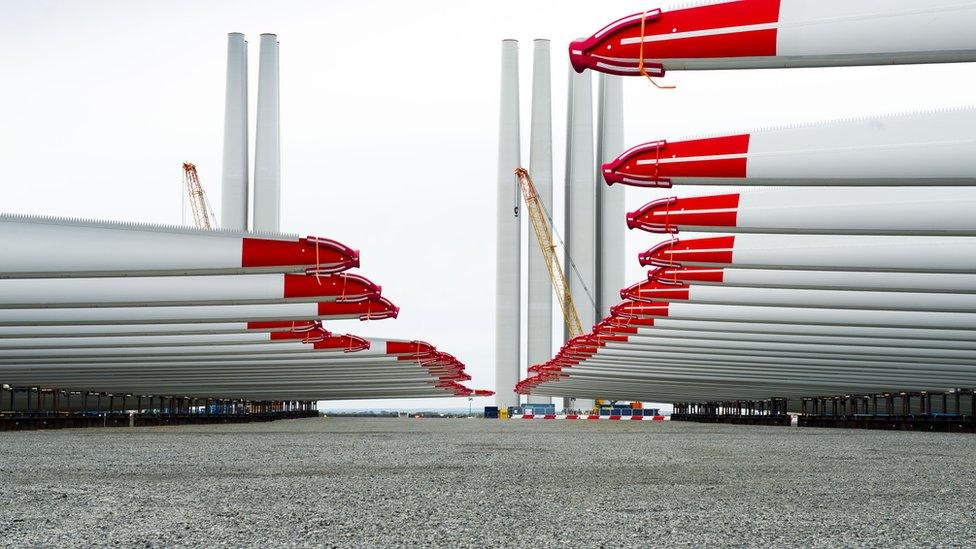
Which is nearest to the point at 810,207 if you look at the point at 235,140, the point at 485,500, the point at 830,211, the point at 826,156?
the point at 830,211

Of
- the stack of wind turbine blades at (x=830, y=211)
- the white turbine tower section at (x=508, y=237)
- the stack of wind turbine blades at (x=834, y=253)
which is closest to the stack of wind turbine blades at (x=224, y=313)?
the stack of wind turbine blades at (x=834, y=253)

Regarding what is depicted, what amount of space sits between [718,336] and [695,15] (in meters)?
24.0

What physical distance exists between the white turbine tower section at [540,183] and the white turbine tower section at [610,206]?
438 centimetres

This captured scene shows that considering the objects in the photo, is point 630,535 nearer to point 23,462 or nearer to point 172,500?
point 172,500

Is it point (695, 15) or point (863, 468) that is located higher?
point (695, 15)

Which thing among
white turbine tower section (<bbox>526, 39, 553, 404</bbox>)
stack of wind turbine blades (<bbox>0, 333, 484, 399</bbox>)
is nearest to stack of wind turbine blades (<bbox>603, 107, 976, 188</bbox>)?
stack of wind turbine blades (<bbox>0, 333, 484, 399</bbox>)

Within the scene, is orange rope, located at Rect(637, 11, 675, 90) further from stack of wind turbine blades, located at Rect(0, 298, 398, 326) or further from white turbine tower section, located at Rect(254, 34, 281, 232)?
white turbine tower section, located at Rect(254, 34, 281, 232)

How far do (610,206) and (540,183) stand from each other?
5982mm

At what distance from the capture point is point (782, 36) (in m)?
10.9

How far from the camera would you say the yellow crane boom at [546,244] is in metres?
96.8

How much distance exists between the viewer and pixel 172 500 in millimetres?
9875

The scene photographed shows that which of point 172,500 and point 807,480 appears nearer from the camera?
point 172,500

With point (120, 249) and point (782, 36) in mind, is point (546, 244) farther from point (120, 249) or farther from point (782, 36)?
point (782, 36)

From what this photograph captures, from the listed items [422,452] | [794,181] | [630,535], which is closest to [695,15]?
[794,181]
